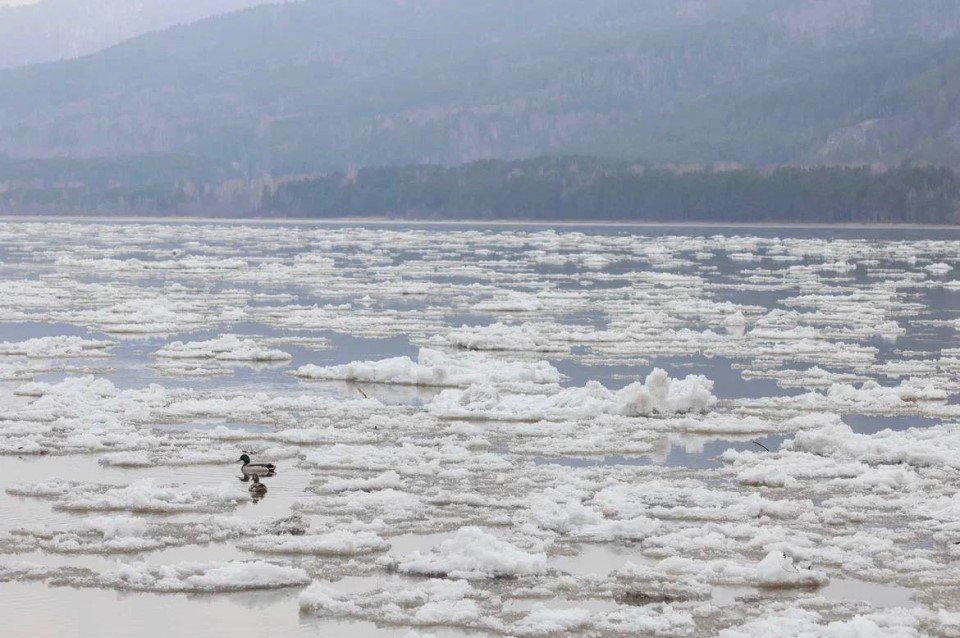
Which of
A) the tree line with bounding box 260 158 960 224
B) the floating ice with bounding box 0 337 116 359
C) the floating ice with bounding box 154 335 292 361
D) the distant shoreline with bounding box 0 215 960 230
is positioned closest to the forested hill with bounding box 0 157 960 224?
the tree line with bounding box 260 158 960 224

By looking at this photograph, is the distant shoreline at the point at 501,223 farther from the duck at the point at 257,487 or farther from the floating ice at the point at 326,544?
the floating ice at the point at 326,544

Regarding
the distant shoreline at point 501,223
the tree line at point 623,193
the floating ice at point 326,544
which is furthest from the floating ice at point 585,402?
the tree line at point 623,193

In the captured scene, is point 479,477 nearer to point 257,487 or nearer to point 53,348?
point 257,487

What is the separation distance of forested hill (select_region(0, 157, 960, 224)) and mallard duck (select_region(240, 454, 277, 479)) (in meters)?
135

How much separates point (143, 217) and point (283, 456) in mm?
180965

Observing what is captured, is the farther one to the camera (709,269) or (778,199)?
(778,199)

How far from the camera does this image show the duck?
1412 centimetres

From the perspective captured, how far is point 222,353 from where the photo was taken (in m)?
25.0

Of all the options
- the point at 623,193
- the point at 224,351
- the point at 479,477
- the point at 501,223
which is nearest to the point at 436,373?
the point at 224,351

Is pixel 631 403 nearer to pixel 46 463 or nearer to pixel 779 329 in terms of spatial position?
pixel 46 463

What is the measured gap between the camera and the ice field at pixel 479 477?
10.7 m

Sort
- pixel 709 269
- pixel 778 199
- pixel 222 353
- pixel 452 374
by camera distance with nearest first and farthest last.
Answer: pixel 452 374 → pixel 222 353 → pixel 709 269 → pixel 778 199

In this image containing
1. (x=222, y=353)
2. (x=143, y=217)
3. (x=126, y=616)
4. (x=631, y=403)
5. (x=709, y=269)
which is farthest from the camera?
(x=143, y=217)

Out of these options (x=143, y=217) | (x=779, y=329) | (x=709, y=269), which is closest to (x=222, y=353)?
(x=779, y=329)
